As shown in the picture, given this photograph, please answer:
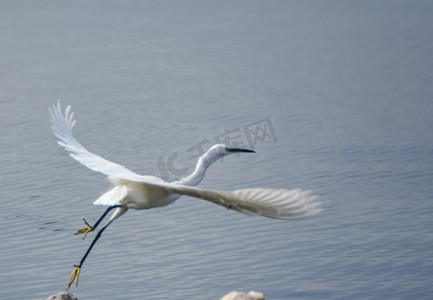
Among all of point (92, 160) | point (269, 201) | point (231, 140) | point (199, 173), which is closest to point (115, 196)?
point (92, 160)

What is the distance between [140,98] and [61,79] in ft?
9.20

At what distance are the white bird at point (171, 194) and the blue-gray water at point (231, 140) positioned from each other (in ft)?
3.36

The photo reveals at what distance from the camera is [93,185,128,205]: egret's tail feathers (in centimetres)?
662

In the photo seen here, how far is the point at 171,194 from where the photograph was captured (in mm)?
6891

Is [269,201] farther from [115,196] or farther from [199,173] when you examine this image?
[115,196]

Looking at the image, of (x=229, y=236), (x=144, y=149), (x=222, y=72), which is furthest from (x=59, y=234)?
(x=222, y=72)

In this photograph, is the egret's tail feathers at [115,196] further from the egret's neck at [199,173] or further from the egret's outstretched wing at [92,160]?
the egret's neck at [199,173]

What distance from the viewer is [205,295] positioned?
7.36 metres

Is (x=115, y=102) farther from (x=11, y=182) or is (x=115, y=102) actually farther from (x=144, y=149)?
(x=11, y=182)

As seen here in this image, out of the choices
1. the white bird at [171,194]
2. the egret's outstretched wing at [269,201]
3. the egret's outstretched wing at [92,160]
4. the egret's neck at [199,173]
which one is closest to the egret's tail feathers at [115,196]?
the white bird at [171,194]

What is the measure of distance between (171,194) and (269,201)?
5.00 feet

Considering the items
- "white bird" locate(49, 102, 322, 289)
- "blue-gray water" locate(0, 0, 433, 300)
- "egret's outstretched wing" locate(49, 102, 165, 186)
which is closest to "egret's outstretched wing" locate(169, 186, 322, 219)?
"white bird" locate(49, 102, 322, 289)

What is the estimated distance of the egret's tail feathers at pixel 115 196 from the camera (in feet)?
21.7

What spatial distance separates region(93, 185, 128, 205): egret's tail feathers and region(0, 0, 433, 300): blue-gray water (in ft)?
3.58
